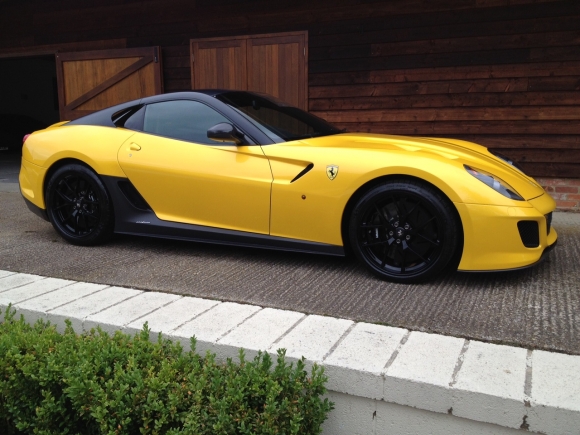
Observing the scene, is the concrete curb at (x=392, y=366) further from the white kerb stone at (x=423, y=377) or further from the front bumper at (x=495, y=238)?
the front bumper at (x=495, y=238)

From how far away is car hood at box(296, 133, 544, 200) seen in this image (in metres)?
3.16

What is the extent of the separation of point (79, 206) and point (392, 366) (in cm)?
302

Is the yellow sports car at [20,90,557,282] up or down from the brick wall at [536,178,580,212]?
up


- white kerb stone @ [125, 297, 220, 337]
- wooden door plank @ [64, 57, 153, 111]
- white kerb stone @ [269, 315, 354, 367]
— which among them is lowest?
white kerb stone @ [125, 297, 220, 337]

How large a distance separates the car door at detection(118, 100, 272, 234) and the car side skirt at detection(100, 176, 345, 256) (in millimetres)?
50

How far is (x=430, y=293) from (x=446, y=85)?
159 inches

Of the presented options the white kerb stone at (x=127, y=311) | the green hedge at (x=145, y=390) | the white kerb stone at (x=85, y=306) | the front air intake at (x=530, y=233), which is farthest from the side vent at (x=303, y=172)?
the green hedge at (x=145, y=390)

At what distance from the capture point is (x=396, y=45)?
6.43 m

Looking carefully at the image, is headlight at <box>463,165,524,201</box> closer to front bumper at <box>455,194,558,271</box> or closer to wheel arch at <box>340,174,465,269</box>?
front bumper at <box>455,194,558,271</box>

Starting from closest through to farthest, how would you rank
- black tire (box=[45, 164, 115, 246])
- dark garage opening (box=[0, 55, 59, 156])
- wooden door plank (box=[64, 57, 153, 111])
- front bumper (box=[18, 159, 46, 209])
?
black tire (box=[45, 164, 115, 246]) < front bumper (box=[18, 159, 46, 209]) < wooden door plank (box=[64, 57, 153, 111]) < dark garage opening (box=[0, 55, 59, 156])

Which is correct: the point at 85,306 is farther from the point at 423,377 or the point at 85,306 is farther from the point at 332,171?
the point at 423,377

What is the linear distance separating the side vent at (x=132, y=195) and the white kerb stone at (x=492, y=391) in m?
2.63

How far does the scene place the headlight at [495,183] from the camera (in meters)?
2.95

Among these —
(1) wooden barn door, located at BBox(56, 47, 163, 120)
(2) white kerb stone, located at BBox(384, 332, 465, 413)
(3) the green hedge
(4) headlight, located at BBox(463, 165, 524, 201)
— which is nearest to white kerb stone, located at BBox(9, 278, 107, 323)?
(3) the green hedge
